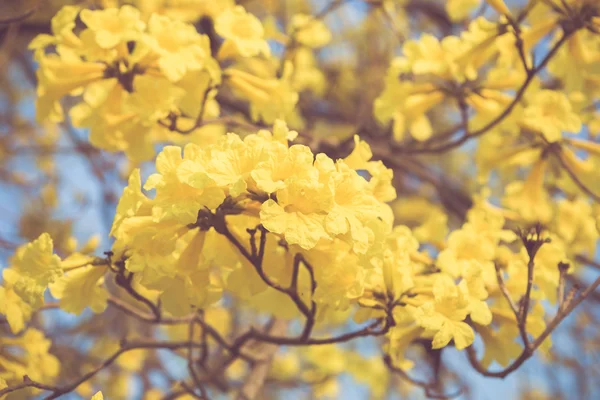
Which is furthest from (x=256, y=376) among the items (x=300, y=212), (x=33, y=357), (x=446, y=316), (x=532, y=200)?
(x=532, y=200)

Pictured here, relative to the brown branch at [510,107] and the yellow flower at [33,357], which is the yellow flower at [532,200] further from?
the yellow flower at [33,357]

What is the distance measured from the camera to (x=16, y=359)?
1999mm

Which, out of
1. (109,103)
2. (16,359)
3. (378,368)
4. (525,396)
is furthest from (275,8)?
(525,396)

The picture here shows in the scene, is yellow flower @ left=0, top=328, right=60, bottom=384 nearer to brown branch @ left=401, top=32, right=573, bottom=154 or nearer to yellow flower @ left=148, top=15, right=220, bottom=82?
yellow flower @ left=148, top=15, right=220, bottom=82

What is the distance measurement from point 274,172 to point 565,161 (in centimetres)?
145

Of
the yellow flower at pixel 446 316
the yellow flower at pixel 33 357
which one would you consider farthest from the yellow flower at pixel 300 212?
the yellow flower at pixel 33 357

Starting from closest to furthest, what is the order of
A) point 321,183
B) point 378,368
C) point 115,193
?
point 321,183 < point 378,368 < point 115,193

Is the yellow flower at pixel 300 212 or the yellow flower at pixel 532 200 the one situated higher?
the yellow flower at pixel 300 212

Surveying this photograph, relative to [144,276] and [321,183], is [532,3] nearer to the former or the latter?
[321,183]

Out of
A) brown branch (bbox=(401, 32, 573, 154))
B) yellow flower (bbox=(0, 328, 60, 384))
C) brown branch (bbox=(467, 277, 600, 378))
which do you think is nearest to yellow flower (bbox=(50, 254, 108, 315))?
yellow flower (bbox=(0, 328, 60, 384))

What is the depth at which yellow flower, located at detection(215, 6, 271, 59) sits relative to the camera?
2098 millimetres

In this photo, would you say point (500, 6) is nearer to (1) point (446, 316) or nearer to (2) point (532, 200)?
(2) point (532, 200)

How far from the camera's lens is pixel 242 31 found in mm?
2137

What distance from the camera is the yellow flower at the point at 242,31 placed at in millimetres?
2098
